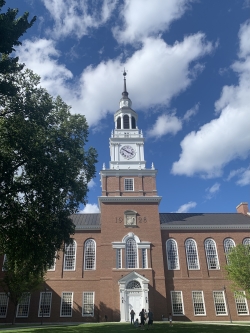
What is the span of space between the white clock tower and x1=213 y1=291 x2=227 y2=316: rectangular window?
1686 centimetres

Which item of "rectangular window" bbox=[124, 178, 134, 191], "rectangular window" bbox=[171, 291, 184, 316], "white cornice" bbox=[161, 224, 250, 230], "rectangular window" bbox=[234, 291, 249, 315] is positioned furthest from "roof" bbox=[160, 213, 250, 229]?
"rectangular window" bbox=[234, 291, 249, 315]

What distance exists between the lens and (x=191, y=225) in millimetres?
36750

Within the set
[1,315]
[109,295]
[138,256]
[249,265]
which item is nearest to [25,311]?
[1,315]

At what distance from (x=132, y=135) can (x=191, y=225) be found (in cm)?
1376

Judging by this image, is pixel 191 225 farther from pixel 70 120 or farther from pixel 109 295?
pixel 70 120

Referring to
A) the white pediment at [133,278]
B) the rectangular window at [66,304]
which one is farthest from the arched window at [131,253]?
the rectangular window at [66,304]

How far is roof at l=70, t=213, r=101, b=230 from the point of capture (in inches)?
1421

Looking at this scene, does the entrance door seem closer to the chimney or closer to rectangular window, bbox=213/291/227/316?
rectangular window, bbox=213/291/227/316

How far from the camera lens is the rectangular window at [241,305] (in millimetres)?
32969

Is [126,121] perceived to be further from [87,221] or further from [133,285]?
[133,285]

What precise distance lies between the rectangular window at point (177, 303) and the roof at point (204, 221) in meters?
7.47

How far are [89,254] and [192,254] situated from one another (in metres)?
12.1

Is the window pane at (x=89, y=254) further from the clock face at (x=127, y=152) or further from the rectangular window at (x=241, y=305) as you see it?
the rectangular window at (x=241, y=305)

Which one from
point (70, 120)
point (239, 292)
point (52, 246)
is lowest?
point (239, 292)
